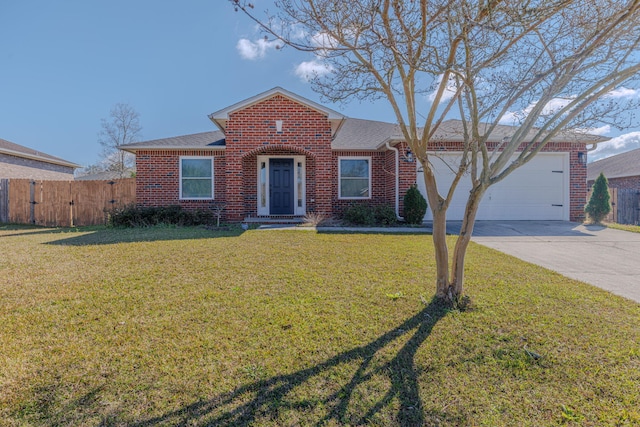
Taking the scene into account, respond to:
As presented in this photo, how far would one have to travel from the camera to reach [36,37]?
1317 cm

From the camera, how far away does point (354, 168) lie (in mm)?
12953

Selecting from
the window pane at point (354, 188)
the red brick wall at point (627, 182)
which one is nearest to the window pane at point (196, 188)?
the window pane at point (354, 188)

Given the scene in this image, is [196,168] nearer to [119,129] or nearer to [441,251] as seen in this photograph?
[441,251]

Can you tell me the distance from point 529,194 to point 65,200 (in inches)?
714

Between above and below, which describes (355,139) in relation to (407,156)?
above

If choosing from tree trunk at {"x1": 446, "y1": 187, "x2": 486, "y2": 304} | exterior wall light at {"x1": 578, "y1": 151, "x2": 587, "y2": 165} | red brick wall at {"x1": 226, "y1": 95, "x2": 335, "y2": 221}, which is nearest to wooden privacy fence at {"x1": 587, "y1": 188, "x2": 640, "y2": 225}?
exterior wall light at {"x1": 578, "y1": 151, "x2": 587, "y2": 165}

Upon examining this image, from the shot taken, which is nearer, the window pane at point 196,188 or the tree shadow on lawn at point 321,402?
the tree shadow on lawn at point 321,402

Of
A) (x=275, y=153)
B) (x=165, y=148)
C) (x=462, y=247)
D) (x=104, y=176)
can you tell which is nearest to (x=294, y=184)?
(x=275, y=153)

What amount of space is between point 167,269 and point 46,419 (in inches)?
132

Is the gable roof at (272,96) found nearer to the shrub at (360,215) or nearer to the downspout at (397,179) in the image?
the downspout at (397,179)

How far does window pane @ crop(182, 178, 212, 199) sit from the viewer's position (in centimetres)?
1262

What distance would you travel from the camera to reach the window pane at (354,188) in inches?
509

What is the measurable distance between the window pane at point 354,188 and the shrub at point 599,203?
821 cm

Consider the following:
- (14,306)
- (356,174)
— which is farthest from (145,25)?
(14,306)
